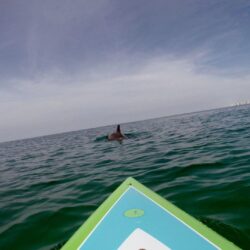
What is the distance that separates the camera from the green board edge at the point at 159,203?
2697 millimetres

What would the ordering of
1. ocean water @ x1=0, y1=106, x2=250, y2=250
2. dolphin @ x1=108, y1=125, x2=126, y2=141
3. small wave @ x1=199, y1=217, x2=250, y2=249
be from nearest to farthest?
small wave @ x1=199, y1=217, x2=250, y2=249
ocean water @ x1=0, y1=106, x2=250, y2=250
dolphin @ x1=108, y1=125, x2=126, y2=141

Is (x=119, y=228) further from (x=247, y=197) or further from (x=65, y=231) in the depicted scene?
(x=247, y=197)

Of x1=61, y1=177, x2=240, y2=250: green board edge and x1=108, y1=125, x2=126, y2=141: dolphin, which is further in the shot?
x1=108, y1=125, x2=126, y2=141: dolphin

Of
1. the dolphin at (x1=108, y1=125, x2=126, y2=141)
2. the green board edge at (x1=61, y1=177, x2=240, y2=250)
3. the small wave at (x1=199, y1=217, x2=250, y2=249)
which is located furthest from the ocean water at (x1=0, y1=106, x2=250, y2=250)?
the dolphin at (x1=108, y1=125, x2=126, y2=141)

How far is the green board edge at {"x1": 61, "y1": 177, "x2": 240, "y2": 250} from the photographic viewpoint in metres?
2.70

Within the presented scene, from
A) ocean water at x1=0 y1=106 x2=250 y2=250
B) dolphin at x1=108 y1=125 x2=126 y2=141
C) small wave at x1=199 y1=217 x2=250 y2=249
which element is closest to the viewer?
small wave at x1=199 y1=217 x2=250 y2=249

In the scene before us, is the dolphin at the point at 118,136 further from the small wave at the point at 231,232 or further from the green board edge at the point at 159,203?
the green board edge at the point at 159,203

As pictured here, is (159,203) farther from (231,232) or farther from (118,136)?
(118,136)

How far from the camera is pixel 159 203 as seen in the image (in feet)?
10.7

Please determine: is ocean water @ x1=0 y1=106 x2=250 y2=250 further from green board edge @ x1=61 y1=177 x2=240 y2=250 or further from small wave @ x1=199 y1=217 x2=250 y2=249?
green board edge @ x1=61 y1=177 x2=240 y2=250

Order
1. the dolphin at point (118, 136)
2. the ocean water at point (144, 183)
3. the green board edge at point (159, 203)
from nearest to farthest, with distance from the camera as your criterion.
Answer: the green board edge at point (159, 203), the ocean water at point (144, 183), the dolphin at point (118, 136)

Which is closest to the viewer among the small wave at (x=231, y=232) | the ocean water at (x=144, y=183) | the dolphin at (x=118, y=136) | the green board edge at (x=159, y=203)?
the green board edge at (x=159, y=203)

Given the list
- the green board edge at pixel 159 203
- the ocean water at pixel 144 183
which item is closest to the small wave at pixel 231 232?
the ocean water at pixel 144 183

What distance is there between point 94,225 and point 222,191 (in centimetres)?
431
